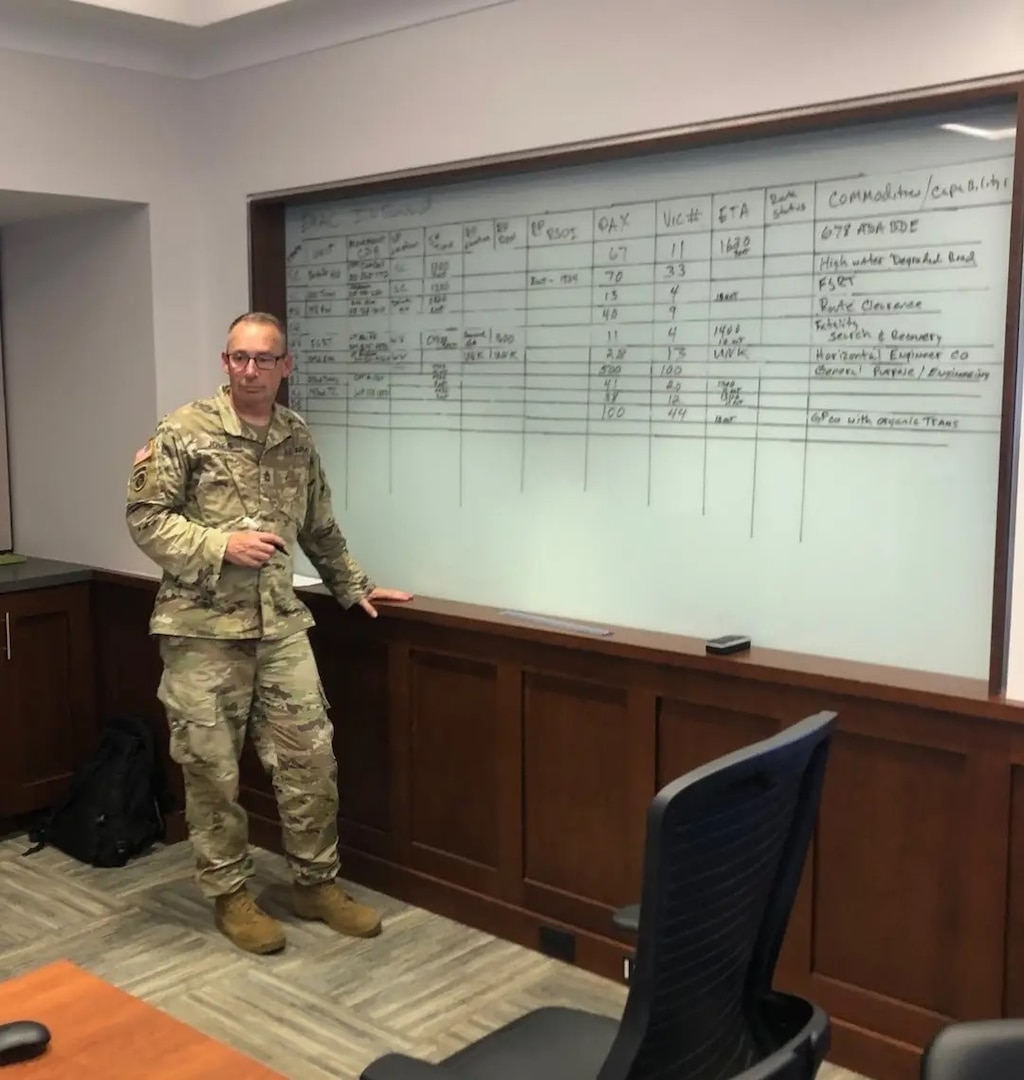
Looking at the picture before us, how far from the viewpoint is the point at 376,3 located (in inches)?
129

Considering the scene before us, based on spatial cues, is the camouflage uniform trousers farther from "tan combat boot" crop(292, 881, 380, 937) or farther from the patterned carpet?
the patterned carpet

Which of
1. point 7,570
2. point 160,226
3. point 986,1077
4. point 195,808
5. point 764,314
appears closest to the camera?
point 986,1077

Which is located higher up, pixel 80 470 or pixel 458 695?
pixel 80 470

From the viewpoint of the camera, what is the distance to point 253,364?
3.05 m

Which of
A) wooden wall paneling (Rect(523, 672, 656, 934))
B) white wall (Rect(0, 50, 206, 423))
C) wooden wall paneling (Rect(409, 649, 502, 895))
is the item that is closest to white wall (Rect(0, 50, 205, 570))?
white wall (Rect(0, 50, 206, 423))

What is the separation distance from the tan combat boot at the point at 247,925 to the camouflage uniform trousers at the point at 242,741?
0.15ft

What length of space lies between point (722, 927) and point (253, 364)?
208cm

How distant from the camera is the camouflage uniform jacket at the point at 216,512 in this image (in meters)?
3.00

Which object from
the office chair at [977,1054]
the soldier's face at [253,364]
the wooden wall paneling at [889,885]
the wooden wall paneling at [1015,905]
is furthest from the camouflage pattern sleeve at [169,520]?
the office chair at [977,1054]

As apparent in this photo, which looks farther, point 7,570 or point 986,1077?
point 7,570

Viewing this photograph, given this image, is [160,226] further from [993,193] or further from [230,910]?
[993,193]

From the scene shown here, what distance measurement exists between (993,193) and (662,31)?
Result: 859 millimetres

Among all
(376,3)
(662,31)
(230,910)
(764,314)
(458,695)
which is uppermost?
(376,3)

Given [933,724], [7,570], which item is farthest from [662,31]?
[7,570]
